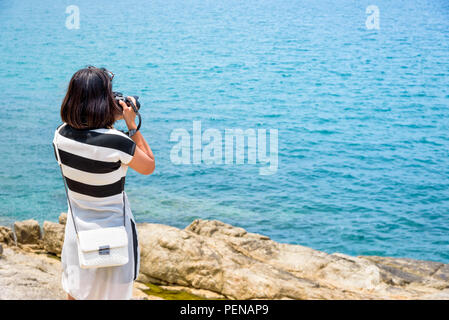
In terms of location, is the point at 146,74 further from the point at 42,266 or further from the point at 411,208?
the point at 42,266

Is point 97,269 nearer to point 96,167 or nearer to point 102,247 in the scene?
point 102,247

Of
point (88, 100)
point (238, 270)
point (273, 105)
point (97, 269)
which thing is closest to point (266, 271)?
point (238, 270)

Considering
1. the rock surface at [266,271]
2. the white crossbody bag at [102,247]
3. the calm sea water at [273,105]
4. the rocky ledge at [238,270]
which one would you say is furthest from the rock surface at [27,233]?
the white crossbody bag at [102,247]

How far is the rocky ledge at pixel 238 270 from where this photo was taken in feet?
11.4

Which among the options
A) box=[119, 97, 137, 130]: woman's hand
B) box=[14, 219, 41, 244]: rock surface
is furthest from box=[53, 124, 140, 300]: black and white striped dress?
box=[14, 219, 41, 244]: rock surface

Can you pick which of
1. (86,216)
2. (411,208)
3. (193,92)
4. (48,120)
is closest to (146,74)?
(193,92)

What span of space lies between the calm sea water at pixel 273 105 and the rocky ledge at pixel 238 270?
10.1 ft

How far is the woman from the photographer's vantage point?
168cm

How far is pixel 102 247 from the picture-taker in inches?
67.7

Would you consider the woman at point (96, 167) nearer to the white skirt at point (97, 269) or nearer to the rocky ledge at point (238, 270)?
the white skirt at point (97, 269)

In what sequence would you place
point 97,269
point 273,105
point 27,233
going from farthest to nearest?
point 273,105
point 27,233
point 97,269

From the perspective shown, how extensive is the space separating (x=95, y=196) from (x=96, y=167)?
0.10 m

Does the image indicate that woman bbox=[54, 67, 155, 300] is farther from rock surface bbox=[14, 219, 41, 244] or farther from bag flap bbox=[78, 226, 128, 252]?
rock surface bbox=[14, 219, 41, 244]

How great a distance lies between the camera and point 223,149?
10.8 m
